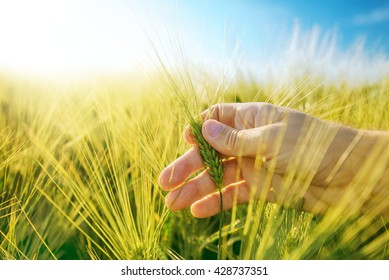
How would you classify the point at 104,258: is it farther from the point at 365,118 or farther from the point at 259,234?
the point at 365,118

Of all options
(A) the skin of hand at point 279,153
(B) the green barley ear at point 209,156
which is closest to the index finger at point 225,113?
(A) the skin of hand at point 279,153

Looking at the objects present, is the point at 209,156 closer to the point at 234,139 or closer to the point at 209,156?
the point at 209,156

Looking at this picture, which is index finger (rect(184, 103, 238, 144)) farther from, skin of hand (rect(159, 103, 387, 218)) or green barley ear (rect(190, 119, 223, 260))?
green barley ear (rect(190, 119, 223, 260))

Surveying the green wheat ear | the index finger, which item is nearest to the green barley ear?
the green wheat ear

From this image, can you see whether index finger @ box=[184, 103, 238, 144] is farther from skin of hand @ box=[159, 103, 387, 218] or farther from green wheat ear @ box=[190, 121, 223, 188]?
green wheat ear @ box=[190, 121, 223, 188]

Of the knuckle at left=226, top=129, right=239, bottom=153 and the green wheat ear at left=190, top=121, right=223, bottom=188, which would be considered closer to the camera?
the green wheat ear at left=190, top=121, right=223, bottom=188

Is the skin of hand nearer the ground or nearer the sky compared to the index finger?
nearer the ground
